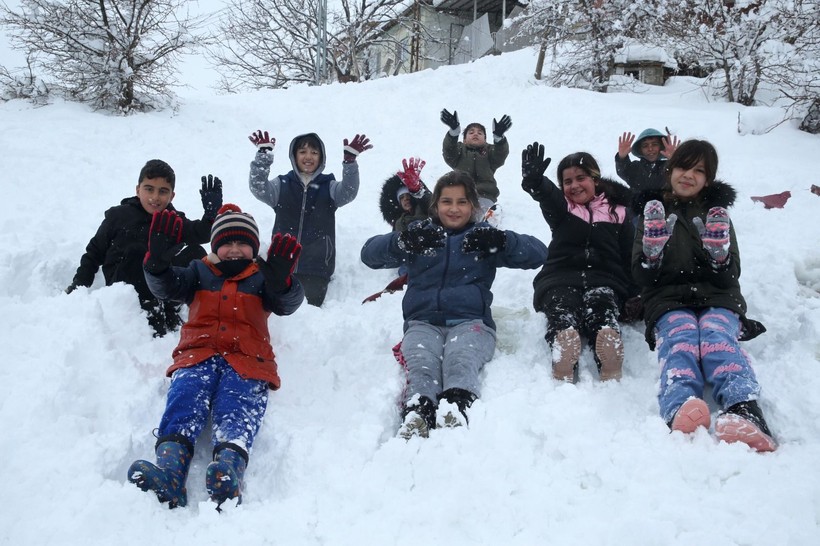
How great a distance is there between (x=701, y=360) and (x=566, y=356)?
68 centimetres

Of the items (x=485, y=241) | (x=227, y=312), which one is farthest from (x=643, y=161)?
(x=227, y=312)

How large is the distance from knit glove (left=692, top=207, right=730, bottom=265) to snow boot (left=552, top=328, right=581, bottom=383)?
2.85 feet

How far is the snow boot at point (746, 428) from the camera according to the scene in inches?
89.5

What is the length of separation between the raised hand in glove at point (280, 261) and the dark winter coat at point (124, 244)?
1.13 meters

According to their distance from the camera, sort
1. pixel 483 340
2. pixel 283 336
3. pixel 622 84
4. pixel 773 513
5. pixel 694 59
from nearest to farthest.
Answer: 1. pixel 773 513
2. pixel 483 340
3. pixel 283 336
4. pixel 694 59
5. pixel 622 84

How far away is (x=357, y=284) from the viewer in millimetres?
5016

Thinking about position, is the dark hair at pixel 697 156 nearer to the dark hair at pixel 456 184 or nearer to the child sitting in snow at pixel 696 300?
the child sitting in snow at pixel 696 300

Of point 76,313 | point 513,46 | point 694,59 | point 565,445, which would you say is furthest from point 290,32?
point 565,445

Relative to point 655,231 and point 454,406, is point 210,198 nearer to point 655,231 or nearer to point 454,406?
point 454,406

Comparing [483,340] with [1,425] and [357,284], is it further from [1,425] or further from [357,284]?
[1,425]

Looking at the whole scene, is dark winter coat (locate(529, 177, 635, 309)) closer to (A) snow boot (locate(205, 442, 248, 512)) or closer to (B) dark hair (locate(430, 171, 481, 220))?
(B) dark hair (locate(430, 171, 481, 220))

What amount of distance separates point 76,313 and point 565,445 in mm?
2869

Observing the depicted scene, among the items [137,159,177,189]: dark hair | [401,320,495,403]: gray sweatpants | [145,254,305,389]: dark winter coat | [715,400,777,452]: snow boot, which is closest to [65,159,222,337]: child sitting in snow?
[137,159,177,189]: dark hair

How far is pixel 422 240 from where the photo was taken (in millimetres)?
3398
